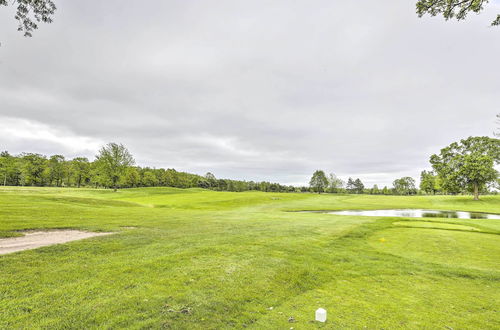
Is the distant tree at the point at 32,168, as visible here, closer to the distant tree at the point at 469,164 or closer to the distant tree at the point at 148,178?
the distant tree at the point at 148,178

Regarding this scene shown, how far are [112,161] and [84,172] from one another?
1696 inches

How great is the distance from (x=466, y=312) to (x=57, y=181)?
411 ft

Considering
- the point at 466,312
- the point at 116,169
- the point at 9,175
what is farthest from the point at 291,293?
the point at 9,175

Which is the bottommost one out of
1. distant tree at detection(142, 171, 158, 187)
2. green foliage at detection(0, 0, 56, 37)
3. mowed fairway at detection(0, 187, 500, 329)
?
mowed fairway at detection(0, 187, 500, 329)

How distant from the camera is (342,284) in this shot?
6.76 m

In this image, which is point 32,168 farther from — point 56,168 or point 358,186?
point 358,186

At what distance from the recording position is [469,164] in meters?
50.8

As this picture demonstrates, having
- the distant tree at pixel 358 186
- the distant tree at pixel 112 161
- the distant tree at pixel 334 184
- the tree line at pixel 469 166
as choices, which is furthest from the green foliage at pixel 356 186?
the distant tree at pixel 112 161

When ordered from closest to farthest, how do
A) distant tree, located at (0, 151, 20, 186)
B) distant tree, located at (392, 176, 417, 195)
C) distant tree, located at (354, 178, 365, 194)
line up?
distant tree, located at (0, 151, 20, 186) < distant tree, located at (392, 176, 417, 195) < distant tree, located at (354, 178, 365, 194)

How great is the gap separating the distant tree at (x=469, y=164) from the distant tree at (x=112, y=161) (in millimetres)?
82628

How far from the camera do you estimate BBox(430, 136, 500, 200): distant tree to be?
5019cm

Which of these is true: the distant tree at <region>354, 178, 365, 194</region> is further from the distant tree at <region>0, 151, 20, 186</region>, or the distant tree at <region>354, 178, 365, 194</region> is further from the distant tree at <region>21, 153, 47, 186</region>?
the distant tree at <region>0, 151, 20, 186</region>

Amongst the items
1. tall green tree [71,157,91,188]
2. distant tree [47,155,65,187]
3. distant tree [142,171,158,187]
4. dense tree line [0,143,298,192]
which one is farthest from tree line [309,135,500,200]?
distant tree [47,155,65,187]

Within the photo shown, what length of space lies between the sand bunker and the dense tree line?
191 feet
